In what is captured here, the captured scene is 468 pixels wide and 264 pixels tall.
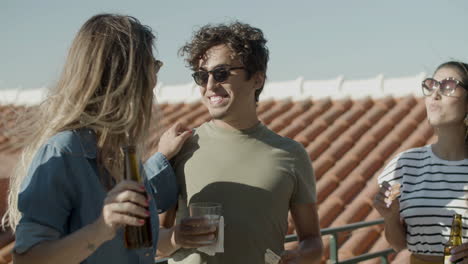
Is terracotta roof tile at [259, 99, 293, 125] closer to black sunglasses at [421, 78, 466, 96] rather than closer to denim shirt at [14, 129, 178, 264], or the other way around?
black sunglasses at [421, 78, 466, 96]

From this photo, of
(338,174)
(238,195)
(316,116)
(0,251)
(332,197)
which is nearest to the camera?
(238,195)

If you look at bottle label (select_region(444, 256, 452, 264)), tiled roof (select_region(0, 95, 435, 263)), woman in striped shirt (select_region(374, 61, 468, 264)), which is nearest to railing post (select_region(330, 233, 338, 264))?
woman in striped shirt (select_region(374, 61, 468, 264))

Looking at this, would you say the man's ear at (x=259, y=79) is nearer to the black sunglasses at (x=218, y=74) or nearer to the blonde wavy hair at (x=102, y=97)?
the black sunglasses at (x=218, y=74)

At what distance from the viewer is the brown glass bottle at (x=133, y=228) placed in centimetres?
184

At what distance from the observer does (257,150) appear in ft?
8.97

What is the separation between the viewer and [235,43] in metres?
2.79

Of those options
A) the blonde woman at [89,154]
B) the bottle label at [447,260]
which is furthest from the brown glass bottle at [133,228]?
the bottle label at [447,260]

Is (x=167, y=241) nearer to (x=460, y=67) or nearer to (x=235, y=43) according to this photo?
(x=235, y=43)

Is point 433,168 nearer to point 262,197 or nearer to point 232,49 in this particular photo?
point 262,197

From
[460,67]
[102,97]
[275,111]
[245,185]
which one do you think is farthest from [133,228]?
[275,111]

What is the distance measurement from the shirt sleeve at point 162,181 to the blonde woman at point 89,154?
58cm

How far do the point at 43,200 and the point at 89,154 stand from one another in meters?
0.19

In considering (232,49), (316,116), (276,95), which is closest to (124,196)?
(232,49)

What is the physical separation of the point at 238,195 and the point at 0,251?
4744 millimetres
